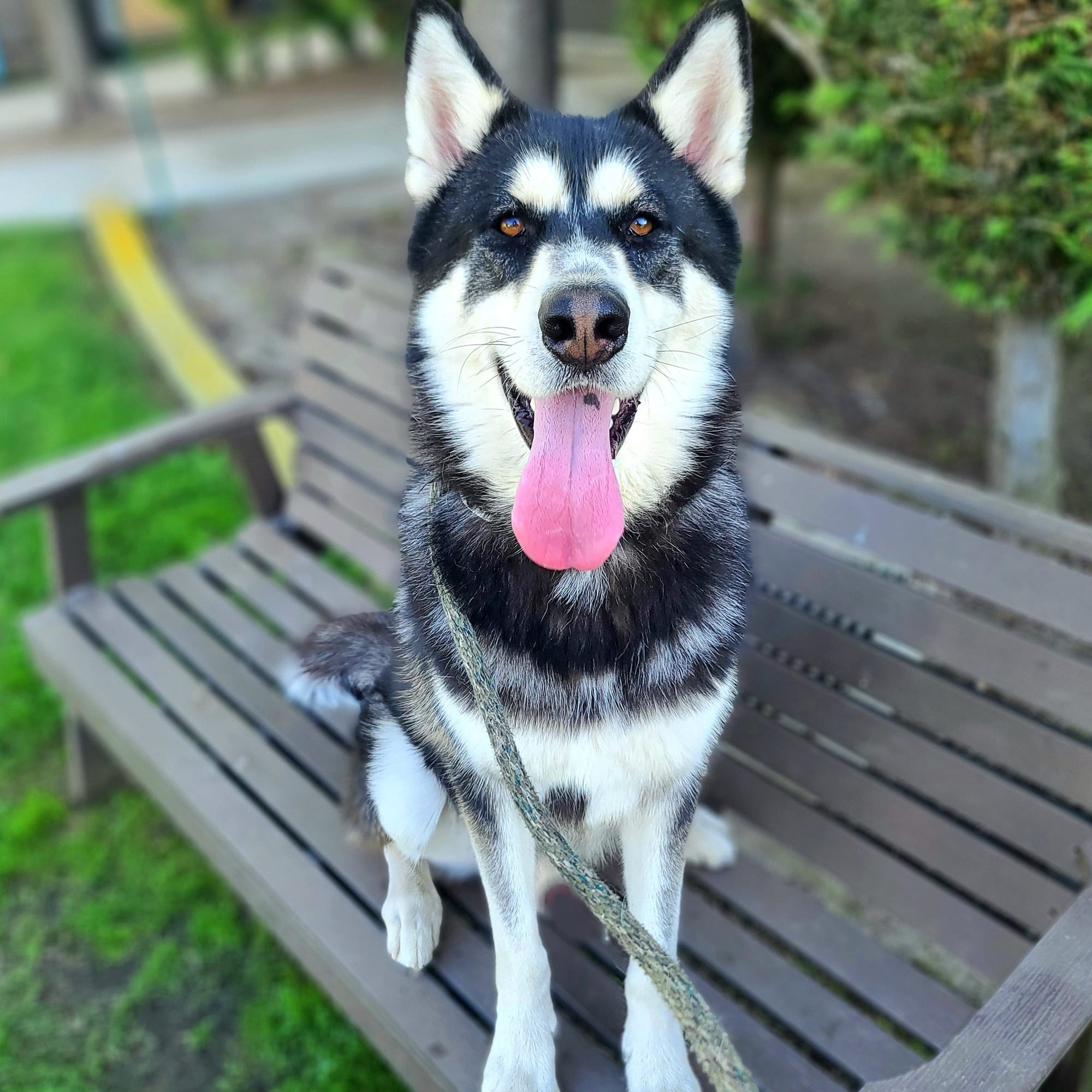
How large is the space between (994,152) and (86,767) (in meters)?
3.29

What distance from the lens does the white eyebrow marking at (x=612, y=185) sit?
1.64m

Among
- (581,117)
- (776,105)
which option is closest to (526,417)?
(581,117)

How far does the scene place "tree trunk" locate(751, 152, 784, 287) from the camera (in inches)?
185

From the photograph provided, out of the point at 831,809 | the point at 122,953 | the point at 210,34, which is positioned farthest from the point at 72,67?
the point at 831,809

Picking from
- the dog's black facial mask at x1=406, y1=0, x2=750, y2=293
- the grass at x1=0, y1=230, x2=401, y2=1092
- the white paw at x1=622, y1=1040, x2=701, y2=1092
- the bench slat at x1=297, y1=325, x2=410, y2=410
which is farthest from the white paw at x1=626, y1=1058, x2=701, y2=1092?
the bench slat at x1=297, y1=325, x2=410, y2=410

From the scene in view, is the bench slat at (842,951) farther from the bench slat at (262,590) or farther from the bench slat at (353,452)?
the bench slat at (353,452)

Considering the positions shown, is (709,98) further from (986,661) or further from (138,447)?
(138,447)

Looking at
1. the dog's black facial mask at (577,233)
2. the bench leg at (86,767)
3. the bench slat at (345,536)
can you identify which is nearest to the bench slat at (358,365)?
the bench slat at (345,536)

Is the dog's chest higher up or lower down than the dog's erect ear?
lower down

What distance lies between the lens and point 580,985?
1.94 m

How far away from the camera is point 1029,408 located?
3.16 meters

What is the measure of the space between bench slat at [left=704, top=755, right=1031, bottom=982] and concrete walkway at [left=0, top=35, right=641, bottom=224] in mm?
6920

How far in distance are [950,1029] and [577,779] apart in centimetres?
96

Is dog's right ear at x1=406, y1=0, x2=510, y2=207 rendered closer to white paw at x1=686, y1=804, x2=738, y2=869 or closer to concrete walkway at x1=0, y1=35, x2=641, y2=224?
white paw at x1=686, y1=804, x2=738, y2=869
